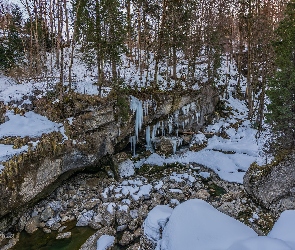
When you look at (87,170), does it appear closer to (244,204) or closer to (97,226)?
(97,226)

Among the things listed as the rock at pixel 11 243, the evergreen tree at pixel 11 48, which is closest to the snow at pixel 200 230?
the rock at pixel 11 243

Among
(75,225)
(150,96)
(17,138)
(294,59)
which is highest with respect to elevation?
(294,59)

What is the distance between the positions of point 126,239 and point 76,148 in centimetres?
462

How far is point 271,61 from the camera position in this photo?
15750 mm

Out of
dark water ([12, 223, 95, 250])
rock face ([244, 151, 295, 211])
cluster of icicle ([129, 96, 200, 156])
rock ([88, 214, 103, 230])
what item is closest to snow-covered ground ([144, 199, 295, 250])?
rock face ([244, 151, 295, 211])

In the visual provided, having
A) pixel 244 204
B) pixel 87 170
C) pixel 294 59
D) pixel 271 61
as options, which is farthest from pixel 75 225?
pixel 271 61

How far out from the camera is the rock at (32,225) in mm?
8870

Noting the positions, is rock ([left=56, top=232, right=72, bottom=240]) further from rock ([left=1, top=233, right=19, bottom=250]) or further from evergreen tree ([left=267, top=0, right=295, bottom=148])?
evergreen tree ([left=267, top=0, right=295, bottom=148])

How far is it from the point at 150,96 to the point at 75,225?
27.2ft

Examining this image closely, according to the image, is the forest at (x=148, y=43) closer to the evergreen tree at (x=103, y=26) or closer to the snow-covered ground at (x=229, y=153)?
the evergreen tree at (x=103, y=26)

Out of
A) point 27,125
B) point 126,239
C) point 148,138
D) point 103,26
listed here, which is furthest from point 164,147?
point 103,26

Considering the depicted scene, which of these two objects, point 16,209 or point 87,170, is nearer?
point 16,209

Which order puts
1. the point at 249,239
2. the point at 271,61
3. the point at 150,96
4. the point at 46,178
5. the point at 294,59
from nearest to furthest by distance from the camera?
the point at 249,239 < the point at 46,178 < the point at 294,59 < the point at 150,96 < the point at 271,61

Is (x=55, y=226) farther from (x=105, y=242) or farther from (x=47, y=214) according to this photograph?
(x=105, y=242)
